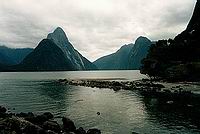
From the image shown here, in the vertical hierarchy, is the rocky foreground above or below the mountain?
below

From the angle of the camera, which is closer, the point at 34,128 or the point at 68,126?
the point at 34,128

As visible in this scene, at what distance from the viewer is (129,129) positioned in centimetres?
4581

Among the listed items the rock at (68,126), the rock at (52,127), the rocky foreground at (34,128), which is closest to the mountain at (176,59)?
the rock at (68,126)

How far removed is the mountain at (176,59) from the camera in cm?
12231

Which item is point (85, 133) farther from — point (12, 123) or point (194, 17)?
point (194, 17)

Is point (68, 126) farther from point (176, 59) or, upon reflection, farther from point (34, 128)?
point (176, 59)

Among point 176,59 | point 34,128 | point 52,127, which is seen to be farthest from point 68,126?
point 176,59

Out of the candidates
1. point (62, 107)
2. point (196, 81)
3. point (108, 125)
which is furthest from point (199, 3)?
point (108, 125)

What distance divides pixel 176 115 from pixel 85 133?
74.0 ft

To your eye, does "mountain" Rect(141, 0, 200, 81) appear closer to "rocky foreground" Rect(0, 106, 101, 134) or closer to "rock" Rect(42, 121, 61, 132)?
"rocky foreground" Rect(0, 106, 101, 134)

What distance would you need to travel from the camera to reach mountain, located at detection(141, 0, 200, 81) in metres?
122

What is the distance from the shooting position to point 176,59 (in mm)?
140125

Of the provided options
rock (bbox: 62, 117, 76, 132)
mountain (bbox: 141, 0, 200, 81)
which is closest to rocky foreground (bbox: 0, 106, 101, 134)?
rock (bbox: 62, 117, 76, 132)

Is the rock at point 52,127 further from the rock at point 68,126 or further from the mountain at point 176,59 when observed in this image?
the mountain at point 176,59
